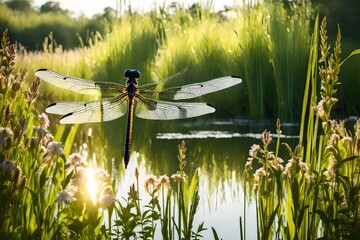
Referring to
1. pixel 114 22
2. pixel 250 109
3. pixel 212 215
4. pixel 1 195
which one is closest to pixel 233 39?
pixel 250 109

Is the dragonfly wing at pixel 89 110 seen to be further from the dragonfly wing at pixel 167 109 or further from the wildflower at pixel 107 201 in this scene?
the wildflower at pixel 107 201

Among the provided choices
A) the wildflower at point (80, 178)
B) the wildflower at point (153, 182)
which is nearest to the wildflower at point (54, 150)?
the wildflower at point (80, 178)

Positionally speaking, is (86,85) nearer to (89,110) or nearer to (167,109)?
(89,110)

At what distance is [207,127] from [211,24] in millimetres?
4683

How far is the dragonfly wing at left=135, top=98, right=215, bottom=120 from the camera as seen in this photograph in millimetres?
4230

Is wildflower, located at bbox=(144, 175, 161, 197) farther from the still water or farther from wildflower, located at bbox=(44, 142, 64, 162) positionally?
the still water

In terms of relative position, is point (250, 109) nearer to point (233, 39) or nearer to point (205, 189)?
point (233, 39)

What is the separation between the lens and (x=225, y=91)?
12992 millimetres

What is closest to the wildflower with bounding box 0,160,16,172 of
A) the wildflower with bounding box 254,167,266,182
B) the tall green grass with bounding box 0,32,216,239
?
the tall green grass with bounding box 0,32,216,239

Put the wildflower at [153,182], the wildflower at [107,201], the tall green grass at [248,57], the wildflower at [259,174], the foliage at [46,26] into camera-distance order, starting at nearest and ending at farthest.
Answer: the wildflower at [107,201], the wildflower at [153,182], the wildflower at [259,174], the tall green grass at [248,57], the foliage at [46,26]

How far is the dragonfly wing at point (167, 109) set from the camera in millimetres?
4230

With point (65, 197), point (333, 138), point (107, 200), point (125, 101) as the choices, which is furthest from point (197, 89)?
point (65, 197)

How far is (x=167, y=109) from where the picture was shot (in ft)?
14.2

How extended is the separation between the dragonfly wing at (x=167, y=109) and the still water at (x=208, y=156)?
740 mm
